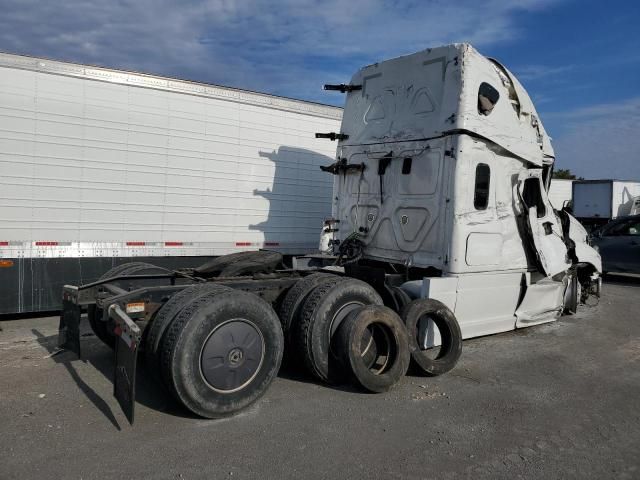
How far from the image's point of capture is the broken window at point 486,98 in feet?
20.6

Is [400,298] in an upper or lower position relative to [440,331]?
upper

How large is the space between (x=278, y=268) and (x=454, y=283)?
2.13 meters

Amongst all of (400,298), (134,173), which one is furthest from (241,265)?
(134,173)

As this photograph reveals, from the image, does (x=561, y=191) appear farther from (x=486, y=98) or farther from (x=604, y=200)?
(x=486, y=98)

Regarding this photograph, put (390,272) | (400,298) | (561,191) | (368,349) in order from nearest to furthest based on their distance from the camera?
(368,349)
(400,298)
(390,272)
(561,191)

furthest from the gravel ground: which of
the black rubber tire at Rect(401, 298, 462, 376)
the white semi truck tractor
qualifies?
the white semi truck tractor

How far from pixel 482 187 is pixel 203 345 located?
13.0 feet

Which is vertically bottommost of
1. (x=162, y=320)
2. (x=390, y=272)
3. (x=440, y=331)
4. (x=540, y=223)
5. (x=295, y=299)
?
(x=440, y=331)

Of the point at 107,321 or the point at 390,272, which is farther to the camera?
the point at 390,272

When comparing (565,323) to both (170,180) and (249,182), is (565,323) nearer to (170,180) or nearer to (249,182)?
(249,182)

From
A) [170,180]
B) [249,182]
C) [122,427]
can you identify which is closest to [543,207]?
[249,182]

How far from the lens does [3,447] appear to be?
3703 mm

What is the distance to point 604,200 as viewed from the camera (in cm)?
2097

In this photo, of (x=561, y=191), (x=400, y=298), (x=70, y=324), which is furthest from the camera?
(x=561, y=191)
